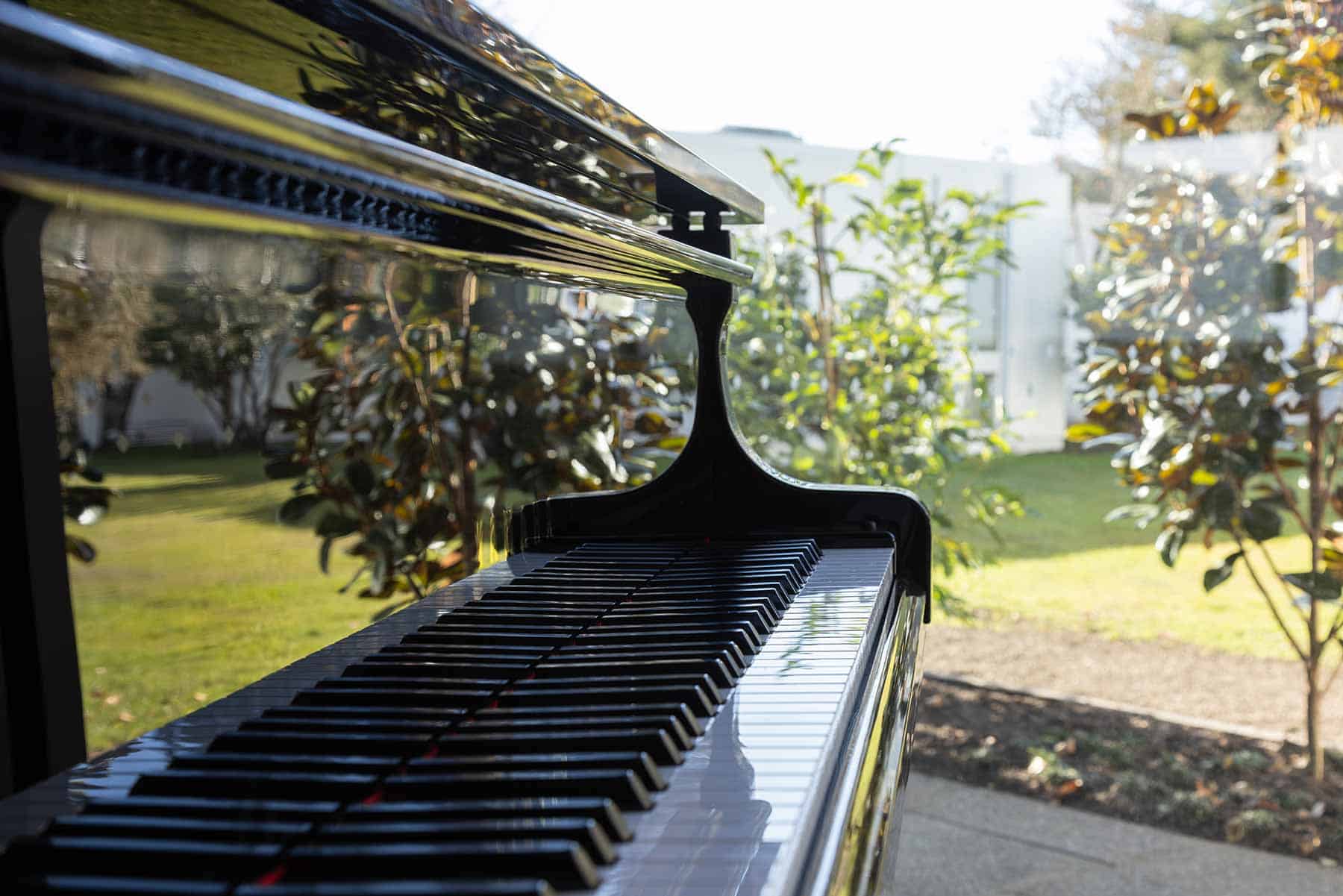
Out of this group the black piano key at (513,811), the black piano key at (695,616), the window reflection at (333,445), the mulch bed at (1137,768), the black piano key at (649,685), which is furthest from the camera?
the mulch bed at (1137,768)

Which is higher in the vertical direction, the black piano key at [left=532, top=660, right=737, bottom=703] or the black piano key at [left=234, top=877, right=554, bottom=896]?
the black piano key at [left=234, top=877, right=554, bottom=896]

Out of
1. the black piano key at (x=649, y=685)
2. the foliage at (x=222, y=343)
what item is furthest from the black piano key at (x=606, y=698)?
the foliage at (x=222, y=343)

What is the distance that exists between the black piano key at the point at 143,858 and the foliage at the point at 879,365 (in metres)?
2.55

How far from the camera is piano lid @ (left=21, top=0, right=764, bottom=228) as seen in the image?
0.82 meters

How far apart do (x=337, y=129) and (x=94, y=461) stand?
887 millimetres

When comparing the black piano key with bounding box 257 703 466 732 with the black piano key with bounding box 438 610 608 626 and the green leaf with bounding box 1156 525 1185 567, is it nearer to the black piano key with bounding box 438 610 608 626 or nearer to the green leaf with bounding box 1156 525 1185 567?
the black piano key with bounding box 438 610 608 626

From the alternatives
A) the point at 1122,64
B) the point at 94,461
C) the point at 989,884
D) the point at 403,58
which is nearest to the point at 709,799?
the point at 403,58

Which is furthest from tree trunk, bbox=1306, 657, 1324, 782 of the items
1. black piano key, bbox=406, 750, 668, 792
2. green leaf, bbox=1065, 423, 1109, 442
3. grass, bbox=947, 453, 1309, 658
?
black piano key, bbox=406, 750, 668, 792

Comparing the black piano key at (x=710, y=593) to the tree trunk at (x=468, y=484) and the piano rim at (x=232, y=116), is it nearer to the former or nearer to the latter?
the piano rim at (x=232, y=116)

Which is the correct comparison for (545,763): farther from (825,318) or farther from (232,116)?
(825,318)

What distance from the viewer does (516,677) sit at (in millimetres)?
852

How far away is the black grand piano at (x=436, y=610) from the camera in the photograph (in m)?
0.46

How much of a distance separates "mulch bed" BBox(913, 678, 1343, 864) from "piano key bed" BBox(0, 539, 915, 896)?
1.97 metres

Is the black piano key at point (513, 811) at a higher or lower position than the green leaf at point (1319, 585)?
higher
